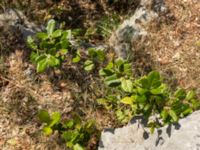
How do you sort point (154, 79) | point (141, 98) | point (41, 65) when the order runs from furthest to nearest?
1. point (41, 65)
2. point (141, 98)
3. point (154, 79)

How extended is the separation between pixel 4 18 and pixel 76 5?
0.89 m

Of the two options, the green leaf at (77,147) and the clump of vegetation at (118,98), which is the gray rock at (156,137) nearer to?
the clump of vegetation at (118,98)

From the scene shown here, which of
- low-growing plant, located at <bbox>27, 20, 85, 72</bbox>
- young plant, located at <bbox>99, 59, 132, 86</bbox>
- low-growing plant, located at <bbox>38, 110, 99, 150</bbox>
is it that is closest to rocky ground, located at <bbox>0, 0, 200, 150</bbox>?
low-growing plant, located at <bbox>38, 110, 99, 150</bbox>

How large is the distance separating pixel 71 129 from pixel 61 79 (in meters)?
0.61

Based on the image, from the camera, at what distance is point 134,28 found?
4.21 metres

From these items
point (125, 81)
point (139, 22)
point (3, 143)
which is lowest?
point (3, 143)

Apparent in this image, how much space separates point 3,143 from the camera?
3521 millimetres

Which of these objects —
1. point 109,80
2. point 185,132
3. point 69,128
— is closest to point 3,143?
point 69,128

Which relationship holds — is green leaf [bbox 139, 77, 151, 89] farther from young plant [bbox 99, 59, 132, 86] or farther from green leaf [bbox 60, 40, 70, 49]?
green leaf [bbox 60, 40, 70, 49]

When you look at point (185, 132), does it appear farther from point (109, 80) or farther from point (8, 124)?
point (8, 124)

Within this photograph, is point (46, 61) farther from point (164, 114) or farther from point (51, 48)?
point (164, 114)

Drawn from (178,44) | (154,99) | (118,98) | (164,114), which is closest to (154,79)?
(154,99)

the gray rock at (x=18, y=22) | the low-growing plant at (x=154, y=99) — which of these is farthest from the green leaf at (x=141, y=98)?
the gray rock at (x=18, y=22)

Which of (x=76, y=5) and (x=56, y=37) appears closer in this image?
(x=56, y=37)
